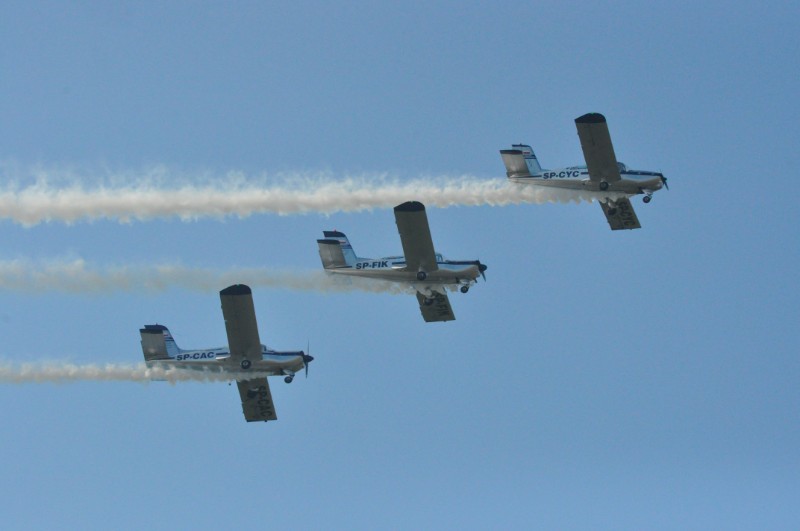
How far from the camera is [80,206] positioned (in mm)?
44688

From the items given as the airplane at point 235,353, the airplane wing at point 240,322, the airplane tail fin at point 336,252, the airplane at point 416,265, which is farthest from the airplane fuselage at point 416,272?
the airplane wing at point 240,322

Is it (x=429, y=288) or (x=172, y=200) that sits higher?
(x=172, y=200)

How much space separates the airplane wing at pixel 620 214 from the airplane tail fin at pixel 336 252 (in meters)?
9.57

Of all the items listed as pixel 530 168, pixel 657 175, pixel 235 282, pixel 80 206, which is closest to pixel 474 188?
pixel 530 168

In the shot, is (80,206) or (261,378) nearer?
(80,206)

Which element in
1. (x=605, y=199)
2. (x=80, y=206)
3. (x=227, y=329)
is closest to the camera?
(x=80, y=206)

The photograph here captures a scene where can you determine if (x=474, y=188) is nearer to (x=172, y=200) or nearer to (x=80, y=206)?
(x=172, y=200)

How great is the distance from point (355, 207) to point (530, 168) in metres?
7.25

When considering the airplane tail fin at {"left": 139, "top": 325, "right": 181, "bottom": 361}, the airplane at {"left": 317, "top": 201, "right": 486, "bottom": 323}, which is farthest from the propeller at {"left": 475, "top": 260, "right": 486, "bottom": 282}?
the airplane tail fin at {"left": 139, "top": 325, "right": 181, "bottom": 361}

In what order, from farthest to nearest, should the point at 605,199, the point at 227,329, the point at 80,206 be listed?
the point at 605,199
the point at 227,329
the point at 80,206

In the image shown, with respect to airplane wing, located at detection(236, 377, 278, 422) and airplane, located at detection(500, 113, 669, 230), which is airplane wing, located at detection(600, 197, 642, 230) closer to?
airplane, located at detection(500, 113, 669, 230)

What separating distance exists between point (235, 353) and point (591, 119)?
49.6 ft

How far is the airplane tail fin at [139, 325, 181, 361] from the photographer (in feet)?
162

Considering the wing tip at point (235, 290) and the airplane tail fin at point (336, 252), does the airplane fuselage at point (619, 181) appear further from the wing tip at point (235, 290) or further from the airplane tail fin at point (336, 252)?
the wing tip at point (235, 290)
